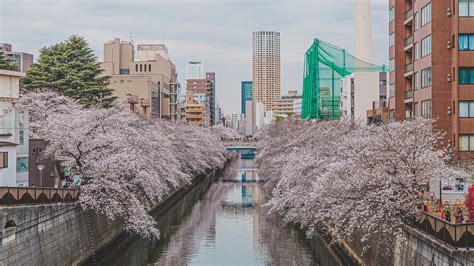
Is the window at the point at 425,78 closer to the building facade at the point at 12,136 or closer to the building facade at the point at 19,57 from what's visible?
the building facade at the point at 12,136

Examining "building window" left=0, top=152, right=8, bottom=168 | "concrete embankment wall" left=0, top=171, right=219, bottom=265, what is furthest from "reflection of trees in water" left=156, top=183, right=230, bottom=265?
"building window" left=0, top=152, right=8, bottom=168

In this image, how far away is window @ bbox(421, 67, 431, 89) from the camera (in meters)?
36.4

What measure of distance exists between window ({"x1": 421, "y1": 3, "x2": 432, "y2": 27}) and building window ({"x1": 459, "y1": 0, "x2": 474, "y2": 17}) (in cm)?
211

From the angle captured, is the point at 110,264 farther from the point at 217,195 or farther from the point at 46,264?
the point at 217,195

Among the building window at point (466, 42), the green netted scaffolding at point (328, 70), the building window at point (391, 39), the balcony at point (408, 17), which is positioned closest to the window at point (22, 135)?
the building window at point (466, 42)

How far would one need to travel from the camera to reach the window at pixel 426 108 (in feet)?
119

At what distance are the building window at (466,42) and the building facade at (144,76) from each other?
211 feet

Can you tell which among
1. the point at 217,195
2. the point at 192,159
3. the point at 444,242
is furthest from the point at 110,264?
the point at 192,159

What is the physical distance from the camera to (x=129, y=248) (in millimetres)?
34875

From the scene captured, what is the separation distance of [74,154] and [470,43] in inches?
859

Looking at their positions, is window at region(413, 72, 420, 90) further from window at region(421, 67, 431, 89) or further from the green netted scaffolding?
the green netted scaffolding

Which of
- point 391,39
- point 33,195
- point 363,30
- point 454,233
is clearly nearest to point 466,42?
point 391,39

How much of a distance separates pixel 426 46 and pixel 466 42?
118 inches

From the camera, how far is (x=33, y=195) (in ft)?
79.2
